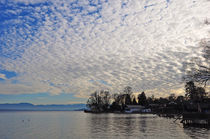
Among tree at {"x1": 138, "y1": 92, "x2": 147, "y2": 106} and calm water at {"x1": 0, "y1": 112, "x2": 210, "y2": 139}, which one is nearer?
calm water at {"x1": 0, "y1": 112, "x2": 210, "y2": 139}

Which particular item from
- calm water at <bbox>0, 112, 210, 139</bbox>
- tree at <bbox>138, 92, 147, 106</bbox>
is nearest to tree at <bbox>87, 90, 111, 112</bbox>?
tree at <bbox>138, 92, 147, 106</bbox>

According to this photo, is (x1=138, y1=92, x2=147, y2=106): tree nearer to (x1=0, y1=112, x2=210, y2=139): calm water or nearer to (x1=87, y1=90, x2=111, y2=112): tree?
(x1=87, y1=90, x2=111, y2=112): tree

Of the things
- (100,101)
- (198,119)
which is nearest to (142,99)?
(100,101)

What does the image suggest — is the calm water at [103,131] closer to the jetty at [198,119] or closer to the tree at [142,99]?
the jetty at [198,119]

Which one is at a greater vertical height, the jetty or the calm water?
the jetty

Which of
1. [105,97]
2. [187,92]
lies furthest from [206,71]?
[105,97]

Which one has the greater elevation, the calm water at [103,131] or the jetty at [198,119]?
the jetty at [198,119]

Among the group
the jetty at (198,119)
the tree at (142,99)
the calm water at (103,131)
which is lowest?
the calm water at (103,131)

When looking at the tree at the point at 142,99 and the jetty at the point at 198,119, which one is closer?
the jetty at the point at 198,119

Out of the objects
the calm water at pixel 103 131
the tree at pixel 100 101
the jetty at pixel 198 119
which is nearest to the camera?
the calm water at pixel 103 131

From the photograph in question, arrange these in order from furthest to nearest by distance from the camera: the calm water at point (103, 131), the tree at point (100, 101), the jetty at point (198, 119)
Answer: the tree at point (100, 101)
the jetty at point (198, 119)
the calm water at point (103, 131)

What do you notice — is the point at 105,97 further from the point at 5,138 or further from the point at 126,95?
the point at 5,138

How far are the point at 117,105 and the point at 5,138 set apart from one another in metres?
144

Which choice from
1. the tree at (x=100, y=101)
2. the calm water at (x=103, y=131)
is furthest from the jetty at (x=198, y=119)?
the tree at (x=100, y=101)
